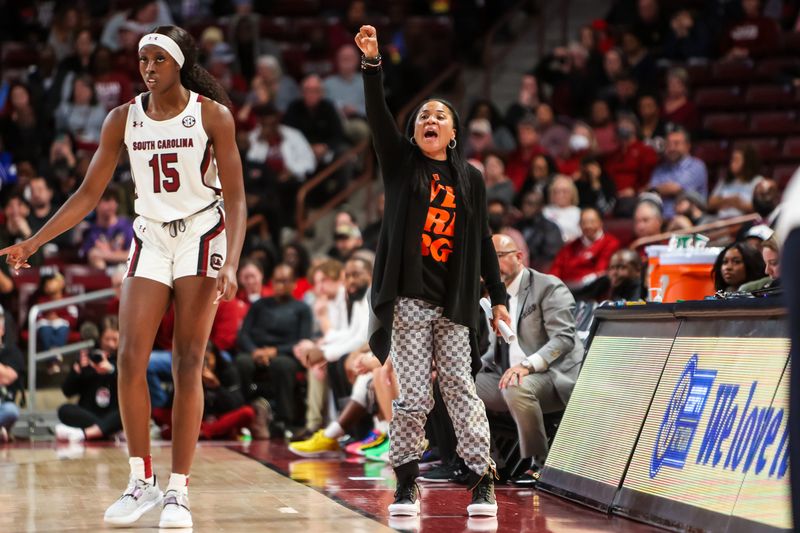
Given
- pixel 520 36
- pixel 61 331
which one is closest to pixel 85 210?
pixel 61 331

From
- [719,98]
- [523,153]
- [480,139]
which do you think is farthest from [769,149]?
[480,139]

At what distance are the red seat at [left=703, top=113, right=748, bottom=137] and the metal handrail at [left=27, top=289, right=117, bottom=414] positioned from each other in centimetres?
642

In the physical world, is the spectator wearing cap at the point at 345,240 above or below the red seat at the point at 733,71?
below

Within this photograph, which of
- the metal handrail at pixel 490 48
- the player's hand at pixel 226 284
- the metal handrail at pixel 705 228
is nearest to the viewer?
the player's hand at pixel 226 284

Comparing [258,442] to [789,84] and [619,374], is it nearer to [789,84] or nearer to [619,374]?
[619,374]

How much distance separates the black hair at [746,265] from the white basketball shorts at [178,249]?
3.07 metres

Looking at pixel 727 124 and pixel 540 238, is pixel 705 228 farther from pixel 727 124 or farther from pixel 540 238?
pixel 727 124

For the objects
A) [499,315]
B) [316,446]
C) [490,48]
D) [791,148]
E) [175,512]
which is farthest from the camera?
[490,48]

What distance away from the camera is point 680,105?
12.9 metres

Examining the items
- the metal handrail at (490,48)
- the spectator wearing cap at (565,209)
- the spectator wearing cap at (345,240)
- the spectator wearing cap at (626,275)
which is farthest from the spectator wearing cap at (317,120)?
the spectator wearing cap at (626,275)

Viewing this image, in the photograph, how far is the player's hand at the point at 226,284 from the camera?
4820 mm

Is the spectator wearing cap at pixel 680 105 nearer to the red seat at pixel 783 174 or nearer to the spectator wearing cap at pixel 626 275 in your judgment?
the red seat at pixel 783 174

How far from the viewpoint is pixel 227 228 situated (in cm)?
512

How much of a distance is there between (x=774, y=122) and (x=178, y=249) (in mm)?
9098
